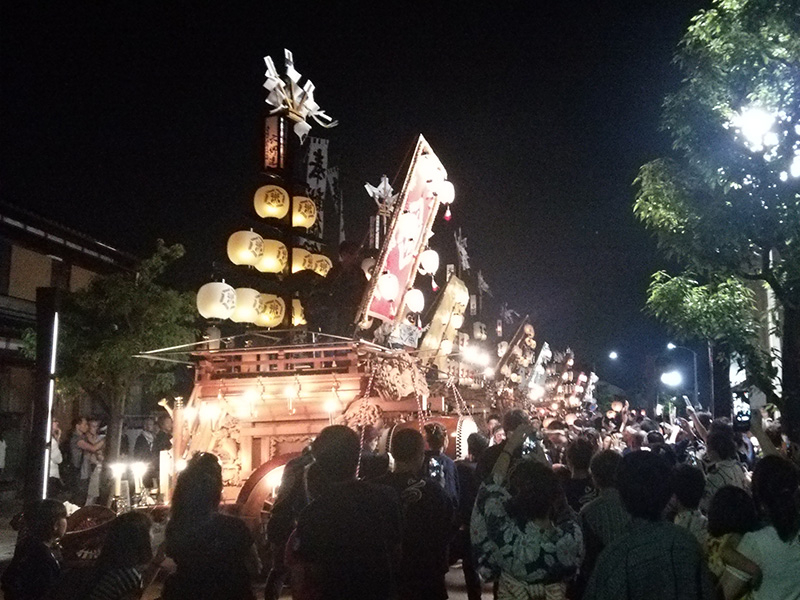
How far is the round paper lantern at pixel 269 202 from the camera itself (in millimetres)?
18797

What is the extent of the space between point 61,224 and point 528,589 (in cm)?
2198

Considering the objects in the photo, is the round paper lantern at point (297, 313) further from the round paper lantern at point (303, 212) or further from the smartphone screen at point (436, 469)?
the smartphone screen at point (436, 469)

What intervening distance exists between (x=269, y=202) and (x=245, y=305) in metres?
3.17

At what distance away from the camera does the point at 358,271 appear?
18188mm

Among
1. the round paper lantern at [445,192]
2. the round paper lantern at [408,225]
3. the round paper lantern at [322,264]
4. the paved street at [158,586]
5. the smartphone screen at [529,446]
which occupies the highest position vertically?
the round paper lantern at [445,192]

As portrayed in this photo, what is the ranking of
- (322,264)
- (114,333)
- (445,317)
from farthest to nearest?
(445,317), (322,264), (114,333)

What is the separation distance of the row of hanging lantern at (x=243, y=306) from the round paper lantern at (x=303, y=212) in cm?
212

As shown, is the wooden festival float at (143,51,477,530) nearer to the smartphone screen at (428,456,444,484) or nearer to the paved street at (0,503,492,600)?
the paved street at (0,503,492,600)

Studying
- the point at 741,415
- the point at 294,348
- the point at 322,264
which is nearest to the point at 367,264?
the point at 322,264

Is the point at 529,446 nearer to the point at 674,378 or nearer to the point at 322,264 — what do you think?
the point at 322,264

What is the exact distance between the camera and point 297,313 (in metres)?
19.9

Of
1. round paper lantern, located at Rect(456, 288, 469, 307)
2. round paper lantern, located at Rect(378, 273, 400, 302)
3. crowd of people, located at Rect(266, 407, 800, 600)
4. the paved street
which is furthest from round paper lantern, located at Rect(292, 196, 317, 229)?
crowd of people, located at Rect(266, 407, 800, 600)

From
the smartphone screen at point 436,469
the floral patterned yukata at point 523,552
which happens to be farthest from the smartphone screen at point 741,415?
the floral patterned yukata at point 523,552

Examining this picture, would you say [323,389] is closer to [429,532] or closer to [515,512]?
[429,532]
